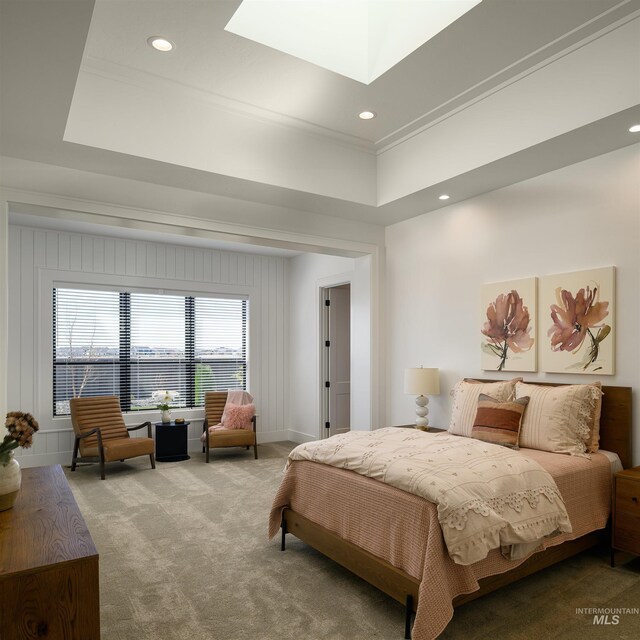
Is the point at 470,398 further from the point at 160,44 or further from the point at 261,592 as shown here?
the point at 160,44

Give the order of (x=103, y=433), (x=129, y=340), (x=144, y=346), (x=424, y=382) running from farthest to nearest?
1. (x=144, y=346)
2. (x=129, y=340)
3. (x=103, y=433)
4. (x=424, y=382)

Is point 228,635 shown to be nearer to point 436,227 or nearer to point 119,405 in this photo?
point 436,227

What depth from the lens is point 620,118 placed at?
10.2ft

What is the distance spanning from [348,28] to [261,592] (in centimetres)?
359

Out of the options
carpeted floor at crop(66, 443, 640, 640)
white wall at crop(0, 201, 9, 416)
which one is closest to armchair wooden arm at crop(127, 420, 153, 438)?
carpeted floor at crop(66, 443, 640, 640)

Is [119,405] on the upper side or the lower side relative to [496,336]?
lower

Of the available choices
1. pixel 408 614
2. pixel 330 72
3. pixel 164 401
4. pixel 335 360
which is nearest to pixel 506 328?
pixel 330 72

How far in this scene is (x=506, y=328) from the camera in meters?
4.26

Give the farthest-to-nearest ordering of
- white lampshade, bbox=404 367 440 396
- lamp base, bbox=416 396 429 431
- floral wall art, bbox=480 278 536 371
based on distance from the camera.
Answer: lamp base, bbox=416 396 429 431
white lampshade, bbox=404 367 440 396
floral wall art, bbox=480 278 536 371

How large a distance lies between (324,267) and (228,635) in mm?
5035

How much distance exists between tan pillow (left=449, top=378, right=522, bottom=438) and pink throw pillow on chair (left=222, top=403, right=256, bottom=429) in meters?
3.20

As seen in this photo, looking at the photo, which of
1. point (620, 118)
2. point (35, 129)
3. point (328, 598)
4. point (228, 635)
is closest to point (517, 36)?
point (620, 118)

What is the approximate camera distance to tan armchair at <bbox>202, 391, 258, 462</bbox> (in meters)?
6.30

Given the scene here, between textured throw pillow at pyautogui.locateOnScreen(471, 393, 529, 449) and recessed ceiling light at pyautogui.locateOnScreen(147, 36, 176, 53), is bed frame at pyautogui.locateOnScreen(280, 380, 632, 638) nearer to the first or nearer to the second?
textured throw pillow at pyautogui.locateOnScreen(471, 393, 529, 449)
